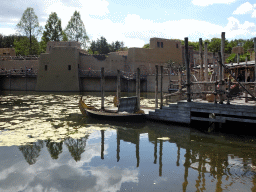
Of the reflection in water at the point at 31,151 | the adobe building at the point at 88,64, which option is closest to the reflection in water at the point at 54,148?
the reflection in water at the point at 31,151

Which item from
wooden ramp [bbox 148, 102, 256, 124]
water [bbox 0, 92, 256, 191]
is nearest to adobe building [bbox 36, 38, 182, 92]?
wooden ramp [bbox 148, 102, 256, 124]

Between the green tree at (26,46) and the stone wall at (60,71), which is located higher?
the green tree at (26,46)

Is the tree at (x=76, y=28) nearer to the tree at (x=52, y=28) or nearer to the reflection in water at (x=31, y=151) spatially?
the tree at (x=52, y=28)

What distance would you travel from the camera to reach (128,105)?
13234 millimetres

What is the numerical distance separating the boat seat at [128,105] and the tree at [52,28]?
37.9 m

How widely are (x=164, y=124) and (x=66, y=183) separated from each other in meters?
6.90

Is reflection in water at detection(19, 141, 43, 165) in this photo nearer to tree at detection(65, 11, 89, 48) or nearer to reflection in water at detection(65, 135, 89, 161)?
reflection in water at detection(65, 135, 89, 161)

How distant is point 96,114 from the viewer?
13258mm

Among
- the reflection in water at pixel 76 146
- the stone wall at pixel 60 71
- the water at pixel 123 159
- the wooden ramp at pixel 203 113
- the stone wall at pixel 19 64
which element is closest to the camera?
the water at pixel 123 159

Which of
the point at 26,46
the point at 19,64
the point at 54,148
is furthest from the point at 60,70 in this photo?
the point at 54,148

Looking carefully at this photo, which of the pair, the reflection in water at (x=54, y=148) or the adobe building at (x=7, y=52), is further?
the adobe building at (x=7, y=52)

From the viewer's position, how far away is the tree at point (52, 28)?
4750cm

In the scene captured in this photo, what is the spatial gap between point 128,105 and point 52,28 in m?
38.9

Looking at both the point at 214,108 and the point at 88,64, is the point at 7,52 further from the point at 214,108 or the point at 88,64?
the point at 214,108
